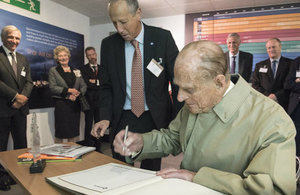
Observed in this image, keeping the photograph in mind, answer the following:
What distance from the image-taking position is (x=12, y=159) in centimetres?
135

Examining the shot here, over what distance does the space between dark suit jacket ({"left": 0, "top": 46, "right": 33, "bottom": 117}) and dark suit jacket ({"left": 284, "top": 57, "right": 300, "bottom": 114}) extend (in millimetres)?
3738

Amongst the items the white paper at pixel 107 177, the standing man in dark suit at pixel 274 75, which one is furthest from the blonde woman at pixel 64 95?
the standing man in dark suit at pixel 274 75

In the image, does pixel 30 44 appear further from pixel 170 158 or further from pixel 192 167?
pixel 192 167

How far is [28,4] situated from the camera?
3.99 metres

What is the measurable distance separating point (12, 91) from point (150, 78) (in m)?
2.15

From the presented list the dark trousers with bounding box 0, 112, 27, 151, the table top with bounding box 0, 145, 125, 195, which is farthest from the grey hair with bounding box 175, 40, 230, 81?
the dark trousers with bounding box 0, 112, 27, 151

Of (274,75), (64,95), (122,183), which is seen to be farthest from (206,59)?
(274,75)

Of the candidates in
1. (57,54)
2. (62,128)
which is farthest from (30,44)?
(62,128)

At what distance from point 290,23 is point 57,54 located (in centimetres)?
448

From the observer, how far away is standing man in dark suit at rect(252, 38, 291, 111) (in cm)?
358

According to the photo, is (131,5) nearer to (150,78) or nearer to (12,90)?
(150,78)

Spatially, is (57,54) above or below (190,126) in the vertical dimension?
above

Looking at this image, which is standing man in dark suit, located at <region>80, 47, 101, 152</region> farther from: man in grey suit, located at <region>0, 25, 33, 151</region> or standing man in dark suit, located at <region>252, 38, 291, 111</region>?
standing man in dark suit, located at <region>252, 38, 291, 111</region>

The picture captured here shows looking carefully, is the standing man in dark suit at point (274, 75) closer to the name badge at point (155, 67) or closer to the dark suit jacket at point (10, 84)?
the name badge at point (155, 67)
